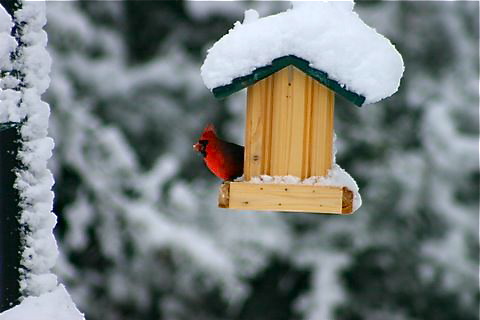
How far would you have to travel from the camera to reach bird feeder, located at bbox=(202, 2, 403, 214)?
9.51 feet

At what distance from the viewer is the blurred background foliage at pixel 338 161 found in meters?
7.37

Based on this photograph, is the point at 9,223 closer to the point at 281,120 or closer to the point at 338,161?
the point at 281,120

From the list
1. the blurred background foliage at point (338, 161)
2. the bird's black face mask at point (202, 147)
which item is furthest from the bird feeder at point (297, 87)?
the blurred background foliage at point (338, 161)

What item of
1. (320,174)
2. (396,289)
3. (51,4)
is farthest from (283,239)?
(320,174)

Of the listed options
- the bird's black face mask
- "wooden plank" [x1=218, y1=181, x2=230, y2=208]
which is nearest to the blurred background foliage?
the bird's black face mask

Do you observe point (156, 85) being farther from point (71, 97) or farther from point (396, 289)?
point (396, 289)

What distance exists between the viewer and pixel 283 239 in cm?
769

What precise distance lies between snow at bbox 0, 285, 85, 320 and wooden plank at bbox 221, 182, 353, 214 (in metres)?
0.66

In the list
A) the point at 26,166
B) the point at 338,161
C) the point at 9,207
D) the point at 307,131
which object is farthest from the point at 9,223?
the point at 338,161

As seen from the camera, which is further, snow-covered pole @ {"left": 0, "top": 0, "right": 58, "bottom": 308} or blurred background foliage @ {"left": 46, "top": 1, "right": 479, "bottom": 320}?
blurred background foliage @ {"left": 46, "top": 1, "right": 479, "bottom": 320}

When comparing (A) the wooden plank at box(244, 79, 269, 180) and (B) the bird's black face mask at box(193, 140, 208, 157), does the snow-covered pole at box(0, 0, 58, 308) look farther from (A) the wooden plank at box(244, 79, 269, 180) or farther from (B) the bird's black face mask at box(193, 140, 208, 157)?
(B) the bird's black face mask at box(193, 140, 208, 157)

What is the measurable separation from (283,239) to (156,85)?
1.51 m

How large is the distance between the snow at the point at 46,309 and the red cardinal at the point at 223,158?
0.80 meters

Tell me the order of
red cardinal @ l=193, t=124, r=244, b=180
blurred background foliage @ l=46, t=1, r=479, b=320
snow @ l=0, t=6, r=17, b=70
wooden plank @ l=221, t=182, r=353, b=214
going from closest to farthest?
snow @ l=0, t=6, r=17, b=70
wooden plank @ l=221, t=182, r=353, b=214
red cardinal @ l=193, t=124, r=244, b=180
blurred background foliage @ l=46, t=1, r=479, b=320
